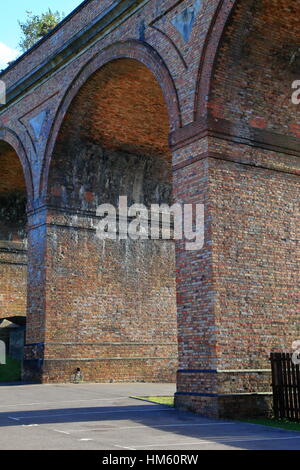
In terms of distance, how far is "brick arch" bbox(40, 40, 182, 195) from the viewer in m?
10.8

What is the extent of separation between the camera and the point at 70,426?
7.69 metres

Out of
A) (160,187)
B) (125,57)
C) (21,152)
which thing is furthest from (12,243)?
(125,57)

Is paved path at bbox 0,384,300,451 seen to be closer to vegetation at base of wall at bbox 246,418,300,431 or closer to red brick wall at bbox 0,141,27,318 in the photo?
vegetation at base of wall at bbox 246,418,300,431

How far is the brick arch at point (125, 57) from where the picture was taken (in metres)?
10.8

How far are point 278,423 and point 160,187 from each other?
1009 cm

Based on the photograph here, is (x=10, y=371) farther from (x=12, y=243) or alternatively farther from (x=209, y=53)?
(x=209, y=53)

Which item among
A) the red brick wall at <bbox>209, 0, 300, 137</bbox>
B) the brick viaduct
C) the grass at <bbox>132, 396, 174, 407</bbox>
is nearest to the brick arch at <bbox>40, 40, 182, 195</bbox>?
the brick viaduct

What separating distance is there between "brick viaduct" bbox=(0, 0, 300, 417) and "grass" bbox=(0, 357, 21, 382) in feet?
4.11

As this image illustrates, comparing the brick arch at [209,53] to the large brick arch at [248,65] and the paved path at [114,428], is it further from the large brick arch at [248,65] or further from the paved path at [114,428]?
the paved path at [114,428]

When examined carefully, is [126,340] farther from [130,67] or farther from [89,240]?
[130,67]

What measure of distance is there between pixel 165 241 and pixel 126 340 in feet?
10.9

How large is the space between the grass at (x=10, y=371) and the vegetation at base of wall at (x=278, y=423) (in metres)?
8.93

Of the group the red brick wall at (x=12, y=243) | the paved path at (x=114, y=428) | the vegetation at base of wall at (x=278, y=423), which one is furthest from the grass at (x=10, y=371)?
the vegetation at base of wall at (x=278, y=423)

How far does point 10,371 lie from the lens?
656 inches
